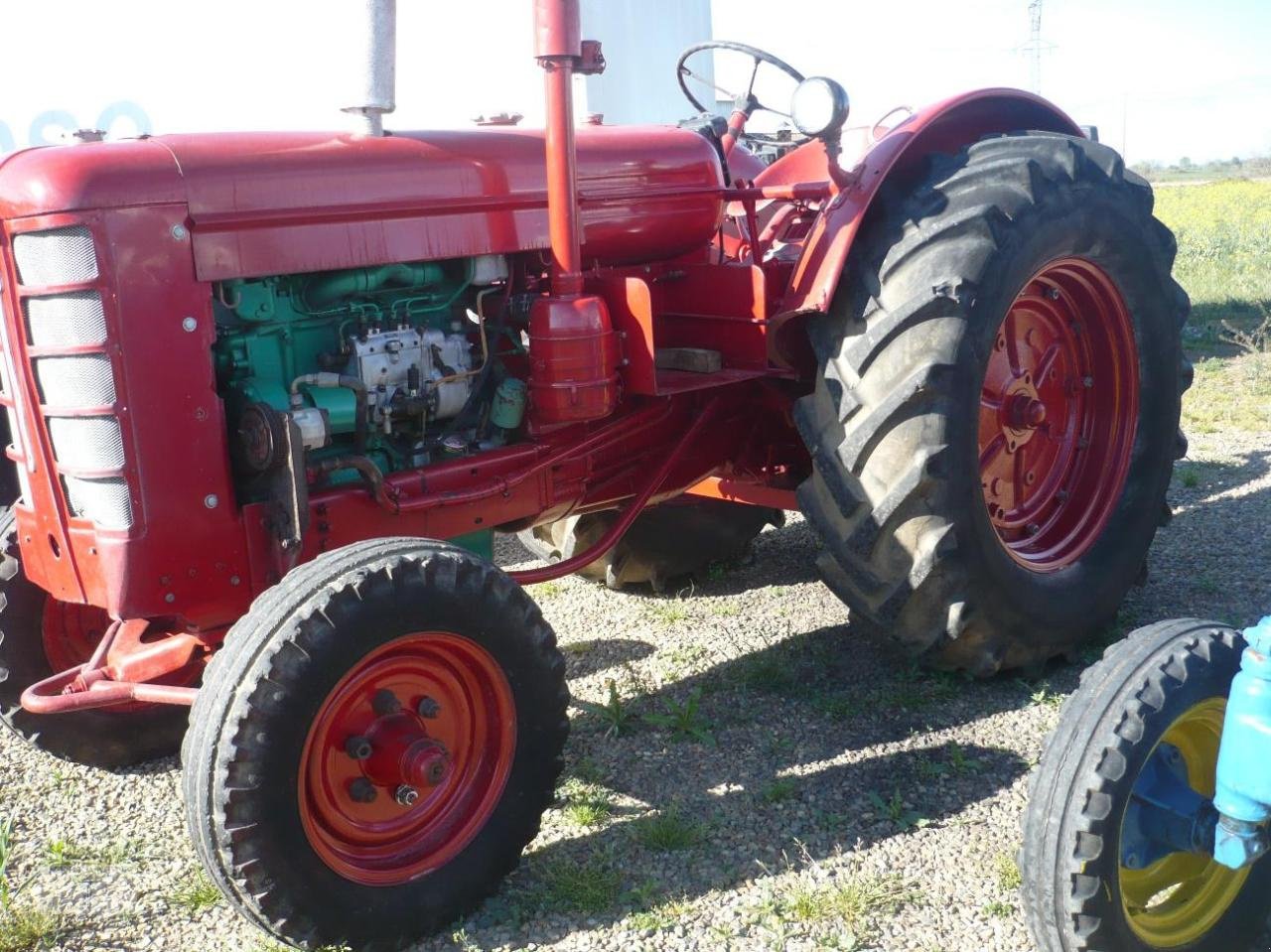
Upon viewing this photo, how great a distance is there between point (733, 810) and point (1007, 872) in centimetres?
68

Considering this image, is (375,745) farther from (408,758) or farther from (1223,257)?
(1223,257)

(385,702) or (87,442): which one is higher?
(87,442)

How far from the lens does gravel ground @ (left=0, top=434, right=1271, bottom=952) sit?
2629 millimetres

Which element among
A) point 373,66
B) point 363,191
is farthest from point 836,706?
point 373,66

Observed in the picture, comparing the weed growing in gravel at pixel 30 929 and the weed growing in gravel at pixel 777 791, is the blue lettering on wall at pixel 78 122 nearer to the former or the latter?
the weed growing in gravel at pixel 30 929

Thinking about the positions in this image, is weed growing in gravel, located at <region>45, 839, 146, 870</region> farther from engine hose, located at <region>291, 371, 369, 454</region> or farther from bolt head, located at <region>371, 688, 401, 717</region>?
engine hose, located at <region>291, 371, 369, 454</region>

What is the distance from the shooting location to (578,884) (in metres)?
2.74

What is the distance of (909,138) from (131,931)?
9.31 ft

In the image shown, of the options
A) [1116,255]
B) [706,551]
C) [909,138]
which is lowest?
[706,551]

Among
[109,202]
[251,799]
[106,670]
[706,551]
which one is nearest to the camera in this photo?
[251,799]

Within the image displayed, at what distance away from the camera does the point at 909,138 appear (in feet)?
11.4

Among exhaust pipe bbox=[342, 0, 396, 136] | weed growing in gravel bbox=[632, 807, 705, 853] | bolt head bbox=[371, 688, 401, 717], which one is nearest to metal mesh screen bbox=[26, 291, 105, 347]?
exhaust pipe bbox=[342, 0, 396, 136]

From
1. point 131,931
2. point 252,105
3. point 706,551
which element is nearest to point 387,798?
point 131,931

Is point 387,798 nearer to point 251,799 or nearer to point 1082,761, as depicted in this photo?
point 251,799
